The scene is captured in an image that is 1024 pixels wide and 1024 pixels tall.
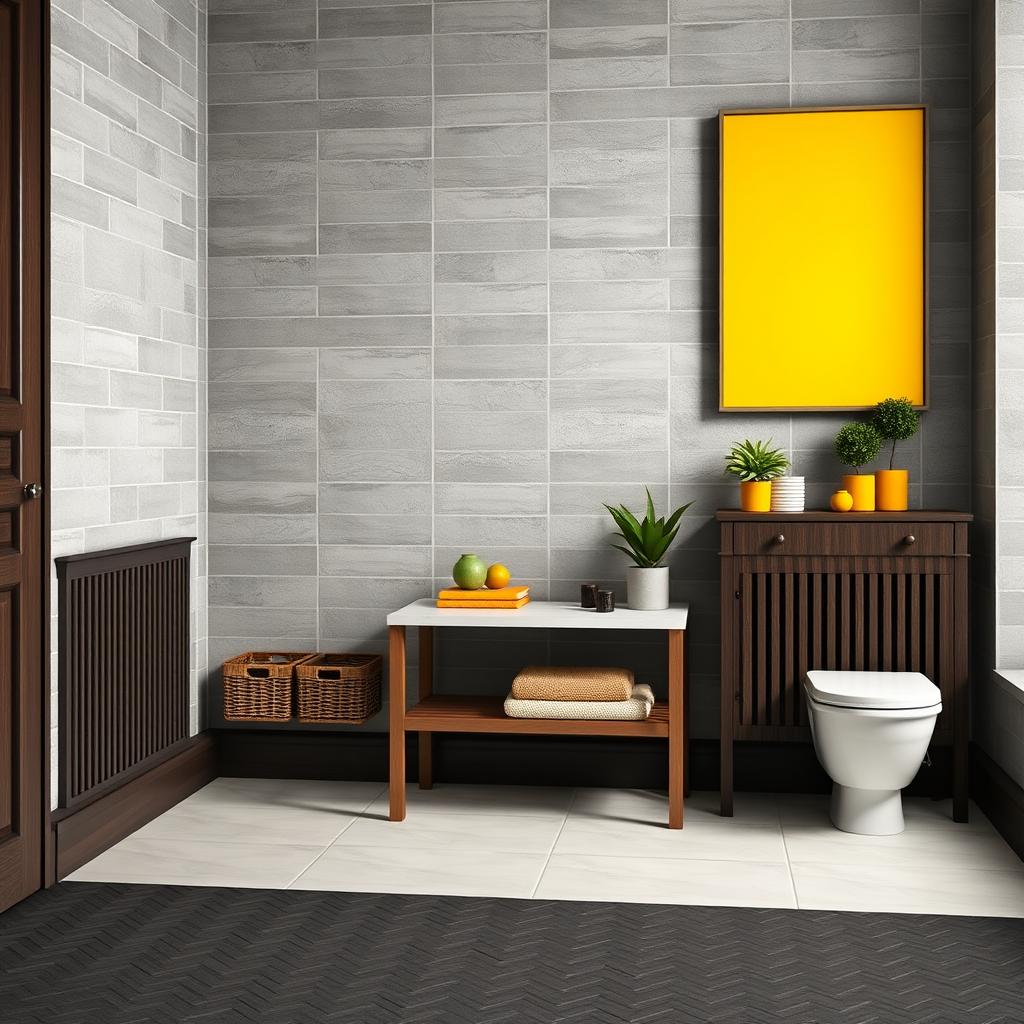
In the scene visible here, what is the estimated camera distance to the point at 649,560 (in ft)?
13.1

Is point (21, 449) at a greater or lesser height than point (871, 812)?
greater

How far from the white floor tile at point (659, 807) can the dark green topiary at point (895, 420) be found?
3.93 feet

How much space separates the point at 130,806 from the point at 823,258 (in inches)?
110

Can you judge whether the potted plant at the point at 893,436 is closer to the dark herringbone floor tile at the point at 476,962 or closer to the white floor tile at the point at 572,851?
the white floor tile at the point at 572,851

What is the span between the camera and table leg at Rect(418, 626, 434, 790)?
164 inches

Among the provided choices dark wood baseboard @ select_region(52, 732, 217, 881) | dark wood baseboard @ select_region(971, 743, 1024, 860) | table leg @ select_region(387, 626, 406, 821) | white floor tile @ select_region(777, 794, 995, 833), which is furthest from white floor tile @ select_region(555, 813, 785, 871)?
dark wood baseboard @ select_region(52, 732, 217, 881)

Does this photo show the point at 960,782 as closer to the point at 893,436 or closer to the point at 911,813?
the point at 911,813

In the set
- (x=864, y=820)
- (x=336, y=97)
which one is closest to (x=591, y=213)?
(x=336, y=97)

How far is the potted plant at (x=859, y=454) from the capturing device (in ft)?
12.8

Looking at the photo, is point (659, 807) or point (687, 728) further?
point (687, 728)

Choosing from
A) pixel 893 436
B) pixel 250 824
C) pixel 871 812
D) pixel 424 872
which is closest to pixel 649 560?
pixel 893 436

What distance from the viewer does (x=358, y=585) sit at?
14.3 feet

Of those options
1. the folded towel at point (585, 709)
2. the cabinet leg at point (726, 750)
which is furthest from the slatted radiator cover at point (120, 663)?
the cabinet leg at point (726, 750)

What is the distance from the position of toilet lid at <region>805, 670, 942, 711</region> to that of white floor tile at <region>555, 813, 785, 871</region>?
45 centimetres
